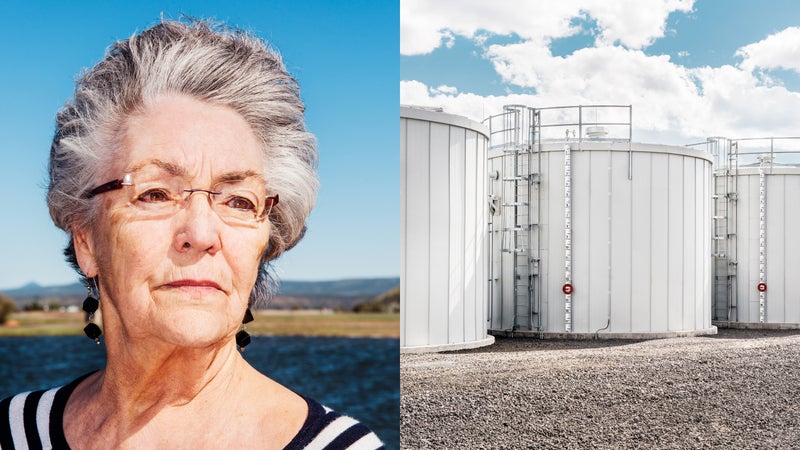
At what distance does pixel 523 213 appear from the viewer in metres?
10.9

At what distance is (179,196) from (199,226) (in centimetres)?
7

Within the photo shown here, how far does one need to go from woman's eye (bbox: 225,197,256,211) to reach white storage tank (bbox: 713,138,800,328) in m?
11.9

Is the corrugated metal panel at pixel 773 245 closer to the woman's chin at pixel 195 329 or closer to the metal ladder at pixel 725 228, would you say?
the metal ladder at pixel 725 228

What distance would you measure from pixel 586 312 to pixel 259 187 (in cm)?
978

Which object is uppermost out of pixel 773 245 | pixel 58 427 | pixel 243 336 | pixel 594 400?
pixel 773 245

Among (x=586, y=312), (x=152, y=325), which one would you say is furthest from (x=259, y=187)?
(x=586, y=312)

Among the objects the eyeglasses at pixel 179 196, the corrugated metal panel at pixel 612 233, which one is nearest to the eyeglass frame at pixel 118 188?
the eyeglasses at pixel 179 196

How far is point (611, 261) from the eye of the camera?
1062 cm

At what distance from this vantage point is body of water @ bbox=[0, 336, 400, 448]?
31359 millimetres

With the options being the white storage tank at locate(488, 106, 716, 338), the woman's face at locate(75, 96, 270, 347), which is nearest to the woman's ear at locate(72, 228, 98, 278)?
the woman's face at locate(75, 96, 270, 347)

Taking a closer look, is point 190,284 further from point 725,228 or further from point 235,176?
point 725,228

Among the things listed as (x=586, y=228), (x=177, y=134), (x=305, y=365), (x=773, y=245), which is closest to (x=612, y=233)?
(x=586, y=228)

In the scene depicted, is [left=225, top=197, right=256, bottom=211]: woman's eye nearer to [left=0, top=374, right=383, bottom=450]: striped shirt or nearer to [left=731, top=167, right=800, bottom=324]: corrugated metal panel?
[left=0, top=374, right=383, bottom=450]: striped shirt

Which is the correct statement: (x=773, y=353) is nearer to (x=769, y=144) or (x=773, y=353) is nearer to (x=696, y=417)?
(x=696, y=417)
